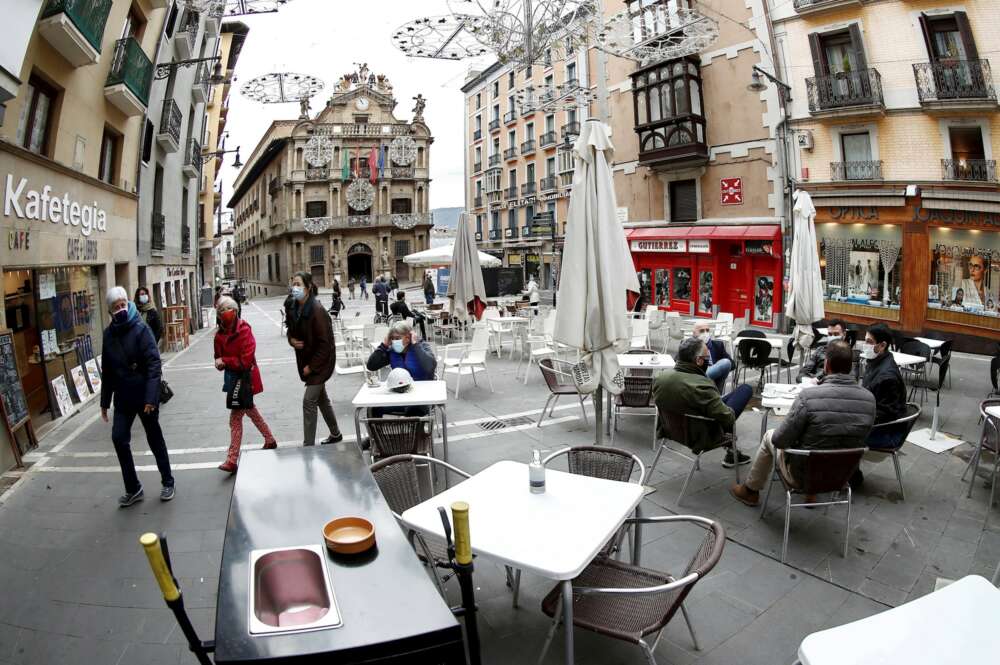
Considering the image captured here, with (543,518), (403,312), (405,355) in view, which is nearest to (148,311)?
(403,312)

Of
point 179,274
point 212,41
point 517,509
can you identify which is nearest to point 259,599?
point 517,509

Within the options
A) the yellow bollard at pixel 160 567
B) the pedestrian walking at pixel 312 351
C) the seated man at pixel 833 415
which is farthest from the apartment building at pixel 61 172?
the seated man at pixel 833 415

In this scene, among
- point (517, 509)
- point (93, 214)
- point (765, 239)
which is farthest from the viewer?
point (765, 239)

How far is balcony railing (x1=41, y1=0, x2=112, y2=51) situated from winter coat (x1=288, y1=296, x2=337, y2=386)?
5.17 meters

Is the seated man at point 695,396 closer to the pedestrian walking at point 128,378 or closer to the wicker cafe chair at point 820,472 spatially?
the wicker cafe chair at point 820,472

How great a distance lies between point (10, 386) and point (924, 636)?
7.73 metres

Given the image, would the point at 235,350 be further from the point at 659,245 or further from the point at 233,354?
the point at 659,245

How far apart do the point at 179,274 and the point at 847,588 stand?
19.7m

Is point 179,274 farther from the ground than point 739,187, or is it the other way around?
point 739,187

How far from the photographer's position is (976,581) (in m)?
2.02

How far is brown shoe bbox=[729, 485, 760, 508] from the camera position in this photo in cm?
457

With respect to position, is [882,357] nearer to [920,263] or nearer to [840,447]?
[840,447]

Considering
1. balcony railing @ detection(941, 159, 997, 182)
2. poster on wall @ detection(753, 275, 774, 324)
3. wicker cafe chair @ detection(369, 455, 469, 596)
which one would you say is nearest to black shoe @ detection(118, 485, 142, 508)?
wicker cafe chair @ detection(369, 455, 469, 596)

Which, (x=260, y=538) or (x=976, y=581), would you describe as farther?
(x=260, y=538)
